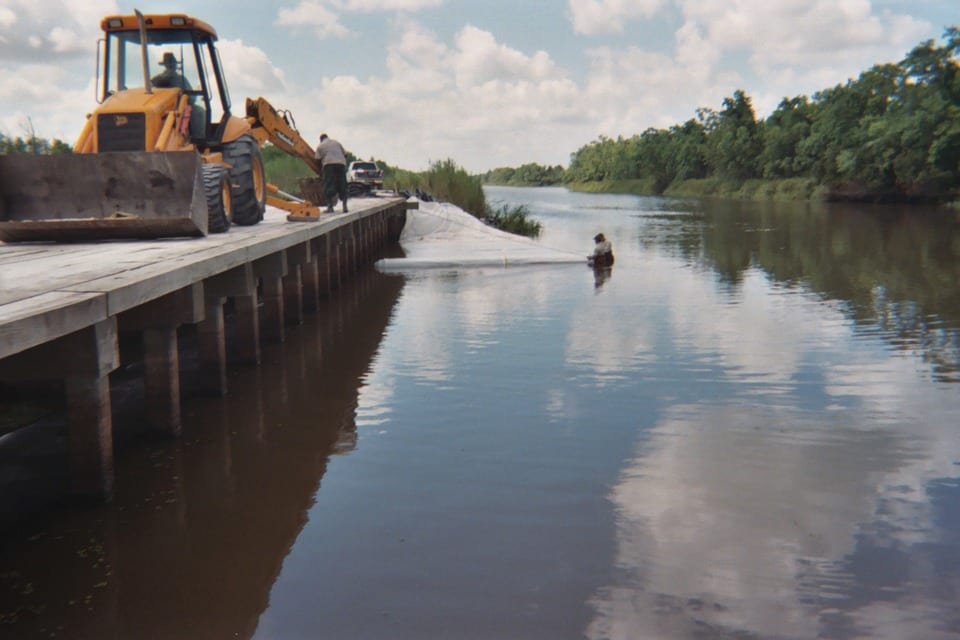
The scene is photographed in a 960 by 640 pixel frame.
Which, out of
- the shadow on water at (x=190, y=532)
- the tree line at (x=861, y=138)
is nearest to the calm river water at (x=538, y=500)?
the shadow on water at (x=190, y=532)

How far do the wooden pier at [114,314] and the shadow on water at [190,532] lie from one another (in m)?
0.36

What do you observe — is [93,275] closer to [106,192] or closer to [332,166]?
[106,192]

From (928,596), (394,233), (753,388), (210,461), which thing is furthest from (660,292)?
(394,233)

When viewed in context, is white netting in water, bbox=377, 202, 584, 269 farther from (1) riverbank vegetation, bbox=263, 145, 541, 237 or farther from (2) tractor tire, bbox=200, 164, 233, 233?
(2) tractor tire, bbox=200, 164, 233, 233

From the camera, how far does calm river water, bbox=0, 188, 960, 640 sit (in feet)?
15.4

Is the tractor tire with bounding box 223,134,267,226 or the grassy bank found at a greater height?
the grassy bank

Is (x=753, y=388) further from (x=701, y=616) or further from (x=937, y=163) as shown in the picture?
(x=937, y=163)

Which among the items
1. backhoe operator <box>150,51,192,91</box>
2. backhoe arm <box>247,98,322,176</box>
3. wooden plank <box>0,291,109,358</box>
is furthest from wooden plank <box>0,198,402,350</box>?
backhoe arm <box>247,98,322,176</box>

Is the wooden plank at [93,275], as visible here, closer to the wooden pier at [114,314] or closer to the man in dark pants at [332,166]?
the wooden pier at [114,314]

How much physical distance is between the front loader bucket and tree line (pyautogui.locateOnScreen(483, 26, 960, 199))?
1907 inches

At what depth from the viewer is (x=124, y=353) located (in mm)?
10828

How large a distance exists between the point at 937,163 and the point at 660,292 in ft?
136

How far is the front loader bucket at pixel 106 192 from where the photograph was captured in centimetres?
961

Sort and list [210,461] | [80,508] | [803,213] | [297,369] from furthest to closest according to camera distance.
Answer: [803,213] → [297,369] → [210,461] → [80,508]
